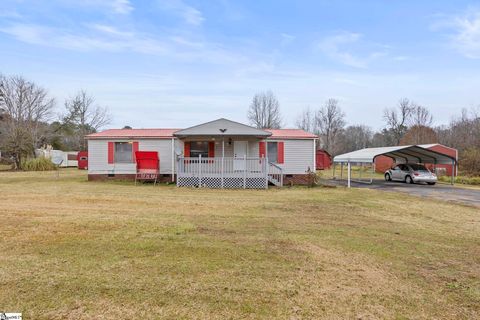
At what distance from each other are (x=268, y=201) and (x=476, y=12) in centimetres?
1122

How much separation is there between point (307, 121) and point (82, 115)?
1686 inches

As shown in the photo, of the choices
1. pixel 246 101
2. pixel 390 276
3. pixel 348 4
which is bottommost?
pixel 390 276

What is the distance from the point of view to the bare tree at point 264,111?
5259cm

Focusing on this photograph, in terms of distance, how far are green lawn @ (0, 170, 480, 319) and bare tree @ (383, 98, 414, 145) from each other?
53497 mm

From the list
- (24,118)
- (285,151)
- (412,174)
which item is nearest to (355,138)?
(412,174)

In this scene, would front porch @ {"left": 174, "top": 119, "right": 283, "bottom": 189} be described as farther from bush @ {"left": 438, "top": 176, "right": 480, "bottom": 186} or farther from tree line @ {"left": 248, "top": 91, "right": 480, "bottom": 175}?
tree line @ {"left": 248, "top": 91, "right": 480, "bottom": 175}

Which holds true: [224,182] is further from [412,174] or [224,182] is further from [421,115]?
[421,115]

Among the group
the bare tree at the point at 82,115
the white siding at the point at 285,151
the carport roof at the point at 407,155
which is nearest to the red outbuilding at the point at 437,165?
the carport roof at the point at 407,155

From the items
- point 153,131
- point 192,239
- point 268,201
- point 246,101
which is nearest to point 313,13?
point 268,201

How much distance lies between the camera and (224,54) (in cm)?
2014

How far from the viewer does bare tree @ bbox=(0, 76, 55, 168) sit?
30.1 meters

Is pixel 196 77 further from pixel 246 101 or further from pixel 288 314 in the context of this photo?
pixel 246 101

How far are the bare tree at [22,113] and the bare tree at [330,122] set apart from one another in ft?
153

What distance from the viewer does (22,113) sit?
107 feet
